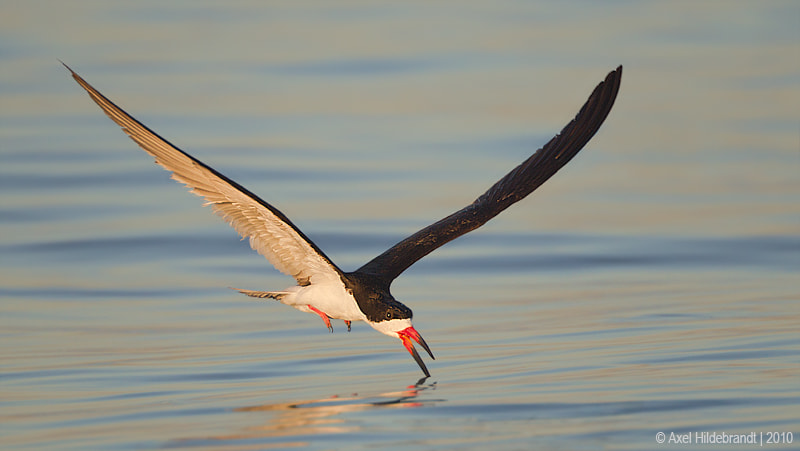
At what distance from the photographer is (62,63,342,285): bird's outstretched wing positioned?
7.78 m

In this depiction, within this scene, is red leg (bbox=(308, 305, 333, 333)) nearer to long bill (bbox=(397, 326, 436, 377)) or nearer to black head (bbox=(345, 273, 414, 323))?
black head (bbox=(345, 273, 414, 323))

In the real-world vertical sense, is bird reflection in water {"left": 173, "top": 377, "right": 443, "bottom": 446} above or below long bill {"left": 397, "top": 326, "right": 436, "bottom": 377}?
below

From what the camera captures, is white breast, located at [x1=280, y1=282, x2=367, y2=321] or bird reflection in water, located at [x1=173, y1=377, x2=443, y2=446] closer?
bird reflection in water, located at [x1=173, y1=377, x2=443, y2=446]

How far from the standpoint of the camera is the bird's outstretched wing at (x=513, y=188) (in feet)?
32.0

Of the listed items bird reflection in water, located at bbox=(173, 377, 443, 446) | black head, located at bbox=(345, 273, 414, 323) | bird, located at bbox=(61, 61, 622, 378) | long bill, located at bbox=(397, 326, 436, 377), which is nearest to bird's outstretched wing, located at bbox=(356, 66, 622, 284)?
bird, located at bbox=(61, 61, 622, 378)

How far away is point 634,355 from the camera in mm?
9242

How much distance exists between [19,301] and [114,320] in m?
1.01

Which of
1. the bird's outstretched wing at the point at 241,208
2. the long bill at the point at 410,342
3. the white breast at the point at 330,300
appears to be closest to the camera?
the bird's outstretched wing at the point at 241,208

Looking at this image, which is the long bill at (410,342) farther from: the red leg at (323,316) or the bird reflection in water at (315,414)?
the red leg at (323,316)

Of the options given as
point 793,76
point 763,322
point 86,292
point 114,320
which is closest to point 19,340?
point 114,320

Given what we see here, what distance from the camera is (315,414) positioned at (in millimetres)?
7895

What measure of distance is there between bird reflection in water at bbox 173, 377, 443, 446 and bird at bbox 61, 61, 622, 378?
1.94ft

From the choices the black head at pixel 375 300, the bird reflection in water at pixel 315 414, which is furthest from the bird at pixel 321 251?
the bird reflection in water at pixel 315 414

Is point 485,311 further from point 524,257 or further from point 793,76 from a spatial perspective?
point 793,76
